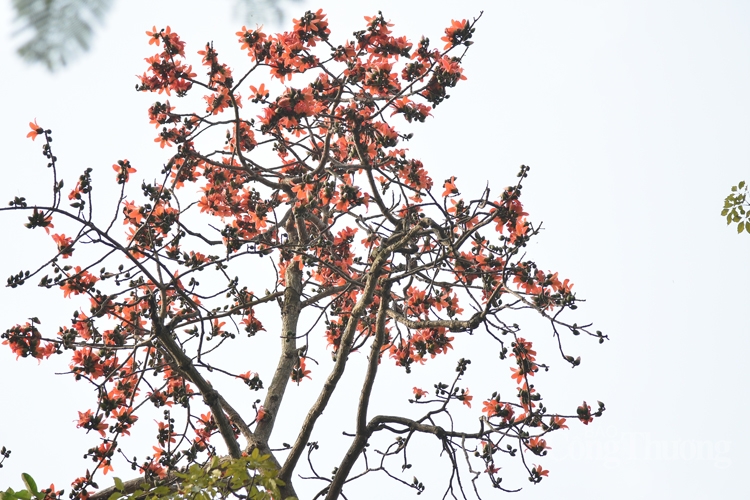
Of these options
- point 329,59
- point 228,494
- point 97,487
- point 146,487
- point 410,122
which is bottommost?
point 228,494

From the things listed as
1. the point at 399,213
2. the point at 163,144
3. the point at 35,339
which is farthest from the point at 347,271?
the point at 35,339

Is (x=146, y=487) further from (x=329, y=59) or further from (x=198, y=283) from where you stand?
(x=329, y=59)

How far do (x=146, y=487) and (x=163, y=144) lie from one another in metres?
2.32

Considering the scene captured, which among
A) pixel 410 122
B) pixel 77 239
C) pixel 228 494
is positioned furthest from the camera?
pixel 410 122

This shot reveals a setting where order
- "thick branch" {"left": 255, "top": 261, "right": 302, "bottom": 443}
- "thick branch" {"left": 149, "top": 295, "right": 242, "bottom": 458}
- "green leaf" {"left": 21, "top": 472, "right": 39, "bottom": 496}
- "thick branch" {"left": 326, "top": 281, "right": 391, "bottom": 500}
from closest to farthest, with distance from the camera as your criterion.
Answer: "green leaf" {"left": 21, "top": 472, "right": 39, "bottom": 496}, "thick branch" {"left": 149, "top": 295, "right": 242, "bottom": 458}, "thick branch" {"left": 326, "top": 281, "right": 391, "bottom": 500}, "thick branch" {"left": 255, "top": 261, "right": 302, "bottom": 443}

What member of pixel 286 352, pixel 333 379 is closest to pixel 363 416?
pixel 333 379

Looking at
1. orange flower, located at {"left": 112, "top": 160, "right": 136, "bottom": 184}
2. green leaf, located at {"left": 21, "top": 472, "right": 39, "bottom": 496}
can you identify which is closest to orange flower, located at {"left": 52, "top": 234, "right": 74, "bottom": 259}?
orange flower, located at {"left": 112, "top": 160, "right": 136, "bottom": 184}

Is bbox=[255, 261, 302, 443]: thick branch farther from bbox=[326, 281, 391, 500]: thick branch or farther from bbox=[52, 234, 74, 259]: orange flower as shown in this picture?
bbox=[52, 234, 74, 259]: orange flower

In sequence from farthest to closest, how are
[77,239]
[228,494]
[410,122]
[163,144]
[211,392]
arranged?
[163,144] → [410,122] → [211,392] → [77,239] → [228,494]

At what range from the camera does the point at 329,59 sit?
4.95 meters

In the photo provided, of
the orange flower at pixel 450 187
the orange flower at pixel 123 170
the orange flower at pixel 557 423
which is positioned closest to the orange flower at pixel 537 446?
the orange flower at pixel 557 423

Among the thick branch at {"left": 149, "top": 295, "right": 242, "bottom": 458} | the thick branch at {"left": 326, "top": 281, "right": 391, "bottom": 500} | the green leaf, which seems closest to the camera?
the green leaf

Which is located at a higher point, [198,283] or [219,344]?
[198,283]

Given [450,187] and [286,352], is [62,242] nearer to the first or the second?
[286,352]
